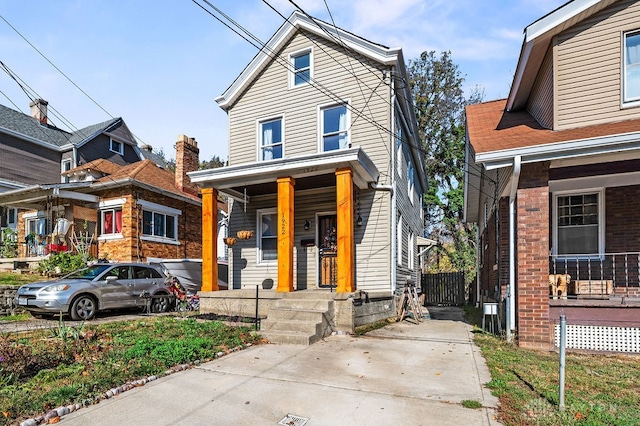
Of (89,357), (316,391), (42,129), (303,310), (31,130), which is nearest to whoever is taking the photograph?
(316,391)

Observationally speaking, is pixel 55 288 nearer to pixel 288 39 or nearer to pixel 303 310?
pixel 303 310

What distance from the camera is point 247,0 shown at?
7.07m

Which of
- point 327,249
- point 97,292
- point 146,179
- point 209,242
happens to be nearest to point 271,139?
point 209,242

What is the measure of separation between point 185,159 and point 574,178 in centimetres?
1548

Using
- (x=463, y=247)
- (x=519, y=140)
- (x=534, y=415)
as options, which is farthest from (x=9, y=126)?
(x=463, y=247)

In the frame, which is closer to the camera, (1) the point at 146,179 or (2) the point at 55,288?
(2) the point at 55,288

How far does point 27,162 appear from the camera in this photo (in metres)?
21.2

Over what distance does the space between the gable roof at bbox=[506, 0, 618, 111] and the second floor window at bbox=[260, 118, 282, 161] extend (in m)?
6.92

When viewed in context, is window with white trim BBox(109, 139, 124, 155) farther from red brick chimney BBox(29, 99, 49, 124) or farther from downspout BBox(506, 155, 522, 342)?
downspout BBox(506, 155, 522, 342)

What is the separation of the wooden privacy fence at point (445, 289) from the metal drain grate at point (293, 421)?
15070 millimetres

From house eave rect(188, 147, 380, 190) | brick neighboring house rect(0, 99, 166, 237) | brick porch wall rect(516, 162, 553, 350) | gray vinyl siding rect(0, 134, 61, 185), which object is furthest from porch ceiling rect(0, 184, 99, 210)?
brick porch wall rect(516, 162, 553, 350)

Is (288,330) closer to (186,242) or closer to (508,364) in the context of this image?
(508,364)

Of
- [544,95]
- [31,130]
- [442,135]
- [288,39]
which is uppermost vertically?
[442,135]

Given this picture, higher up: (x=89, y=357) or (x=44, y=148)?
(x=44, y=148)
